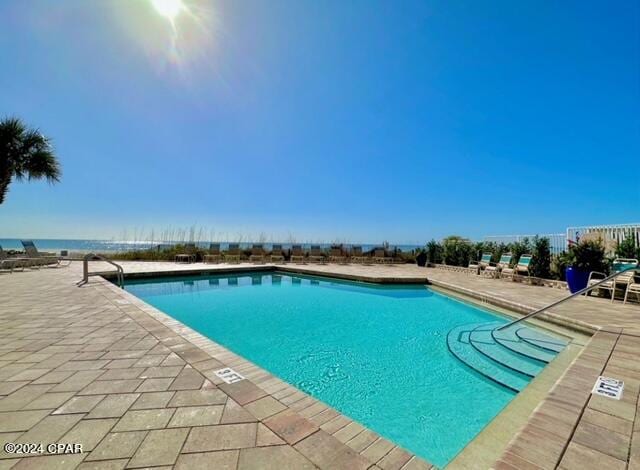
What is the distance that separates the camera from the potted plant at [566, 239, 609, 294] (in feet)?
19.2

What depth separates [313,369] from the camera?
3314 millimetres

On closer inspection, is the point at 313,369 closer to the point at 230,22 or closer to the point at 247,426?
the point at 247,426

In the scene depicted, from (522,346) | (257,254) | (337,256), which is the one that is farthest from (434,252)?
(522,346)

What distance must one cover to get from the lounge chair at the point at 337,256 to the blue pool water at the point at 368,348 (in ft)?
20.7

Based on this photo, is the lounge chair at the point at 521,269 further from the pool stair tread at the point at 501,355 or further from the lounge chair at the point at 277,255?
the lounge chair at the point at 277,255

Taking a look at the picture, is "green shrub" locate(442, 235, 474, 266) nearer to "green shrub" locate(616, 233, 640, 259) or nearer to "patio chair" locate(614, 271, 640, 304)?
"green shrub" locate(616, 233, 640, 259)

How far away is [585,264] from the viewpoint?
5855 millimetres

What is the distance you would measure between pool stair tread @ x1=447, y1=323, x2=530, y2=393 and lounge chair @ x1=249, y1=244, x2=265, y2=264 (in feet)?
35.0

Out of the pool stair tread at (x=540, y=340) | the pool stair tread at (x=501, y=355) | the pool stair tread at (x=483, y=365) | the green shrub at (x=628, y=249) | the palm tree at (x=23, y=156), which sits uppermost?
the palm tree at (x=23, y=156)

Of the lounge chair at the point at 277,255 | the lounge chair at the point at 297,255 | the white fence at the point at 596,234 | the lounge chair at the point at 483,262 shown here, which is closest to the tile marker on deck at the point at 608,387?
the white fence at the point at 596,234

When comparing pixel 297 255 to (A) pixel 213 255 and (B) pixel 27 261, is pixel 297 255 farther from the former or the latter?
(B) pixel 27 261

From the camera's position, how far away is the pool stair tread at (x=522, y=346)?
11.0 ft

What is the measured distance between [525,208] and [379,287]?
17309mm

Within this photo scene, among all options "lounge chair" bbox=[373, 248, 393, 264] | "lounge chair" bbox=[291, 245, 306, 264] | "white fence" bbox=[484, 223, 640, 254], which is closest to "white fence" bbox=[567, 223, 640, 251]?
"white fence" bbox=[484, 223, 640, 254]
